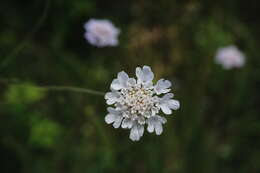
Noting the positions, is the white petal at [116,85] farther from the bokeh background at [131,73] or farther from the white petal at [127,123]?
the bokeh background at [131,73]

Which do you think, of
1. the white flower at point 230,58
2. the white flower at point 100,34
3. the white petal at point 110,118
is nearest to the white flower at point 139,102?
the white petal at point 110,118

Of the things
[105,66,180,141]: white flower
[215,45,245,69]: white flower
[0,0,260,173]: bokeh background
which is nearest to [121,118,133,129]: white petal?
[105,66,180,141]: white flower

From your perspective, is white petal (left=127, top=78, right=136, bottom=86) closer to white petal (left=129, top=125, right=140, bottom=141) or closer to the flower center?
the flower center

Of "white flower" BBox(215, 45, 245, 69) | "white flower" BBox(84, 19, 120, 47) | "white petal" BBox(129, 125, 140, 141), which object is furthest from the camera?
"white flower" BBox(215, 45, 245, 69)

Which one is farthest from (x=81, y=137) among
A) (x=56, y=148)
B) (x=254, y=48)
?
(x=254, y=48)

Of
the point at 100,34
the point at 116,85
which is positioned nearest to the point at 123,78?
the point at 116,85

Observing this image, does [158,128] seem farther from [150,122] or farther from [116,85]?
[116,85]

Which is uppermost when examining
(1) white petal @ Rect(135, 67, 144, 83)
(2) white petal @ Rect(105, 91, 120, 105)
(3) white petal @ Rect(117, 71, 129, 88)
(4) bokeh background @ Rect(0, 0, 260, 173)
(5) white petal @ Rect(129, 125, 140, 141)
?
(4) bokeh background @ Rect(0, 0, 260, 173)
